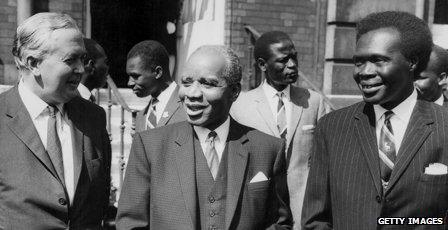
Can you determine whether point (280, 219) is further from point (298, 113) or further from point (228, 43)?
point (228, 43)

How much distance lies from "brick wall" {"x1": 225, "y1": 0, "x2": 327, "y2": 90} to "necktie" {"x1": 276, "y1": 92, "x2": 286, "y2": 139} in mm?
3433

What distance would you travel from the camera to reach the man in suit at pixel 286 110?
4.28 m

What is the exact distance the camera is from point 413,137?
94.3 inches

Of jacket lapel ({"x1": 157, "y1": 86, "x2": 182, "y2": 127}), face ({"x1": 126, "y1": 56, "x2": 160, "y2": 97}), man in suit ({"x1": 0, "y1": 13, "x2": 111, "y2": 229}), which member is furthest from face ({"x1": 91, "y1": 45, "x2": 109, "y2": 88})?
man in suit ({"x1": 0, "y1": 13, "x2": 111, "y2": 229})

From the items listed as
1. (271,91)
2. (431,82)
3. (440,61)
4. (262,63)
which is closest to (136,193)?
(271,91)

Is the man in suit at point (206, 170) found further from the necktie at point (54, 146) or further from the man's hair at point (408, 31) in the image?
the man's hair at point (408, 31)

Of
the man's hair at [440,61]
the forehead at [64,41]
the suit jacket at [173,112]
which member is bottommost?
the suit jacket at [173,112]

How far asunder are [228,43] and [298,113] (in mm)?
3578

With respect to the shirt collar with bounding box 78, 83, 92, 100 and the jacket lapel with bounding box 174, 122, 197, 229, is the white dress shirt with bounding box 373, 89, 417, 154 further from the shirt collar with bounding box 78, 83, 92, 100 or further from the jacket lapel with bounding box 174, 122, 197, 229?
the shirt collar with bounding box 78, 83, 92, 100

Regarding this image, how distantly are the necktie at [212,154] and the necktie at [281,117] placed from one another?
64.3 inches

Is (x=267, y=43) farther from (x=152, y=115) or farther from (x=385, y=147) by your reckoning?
(x=385, y=147)

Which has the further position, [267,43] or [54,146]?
[267,43]

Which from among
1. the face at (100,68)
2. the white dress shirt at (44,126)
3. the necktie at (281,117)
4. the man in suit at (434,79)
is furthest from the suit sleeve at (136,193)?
the man in suit at (434,79)

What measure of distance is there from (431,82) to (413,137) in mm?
2242
